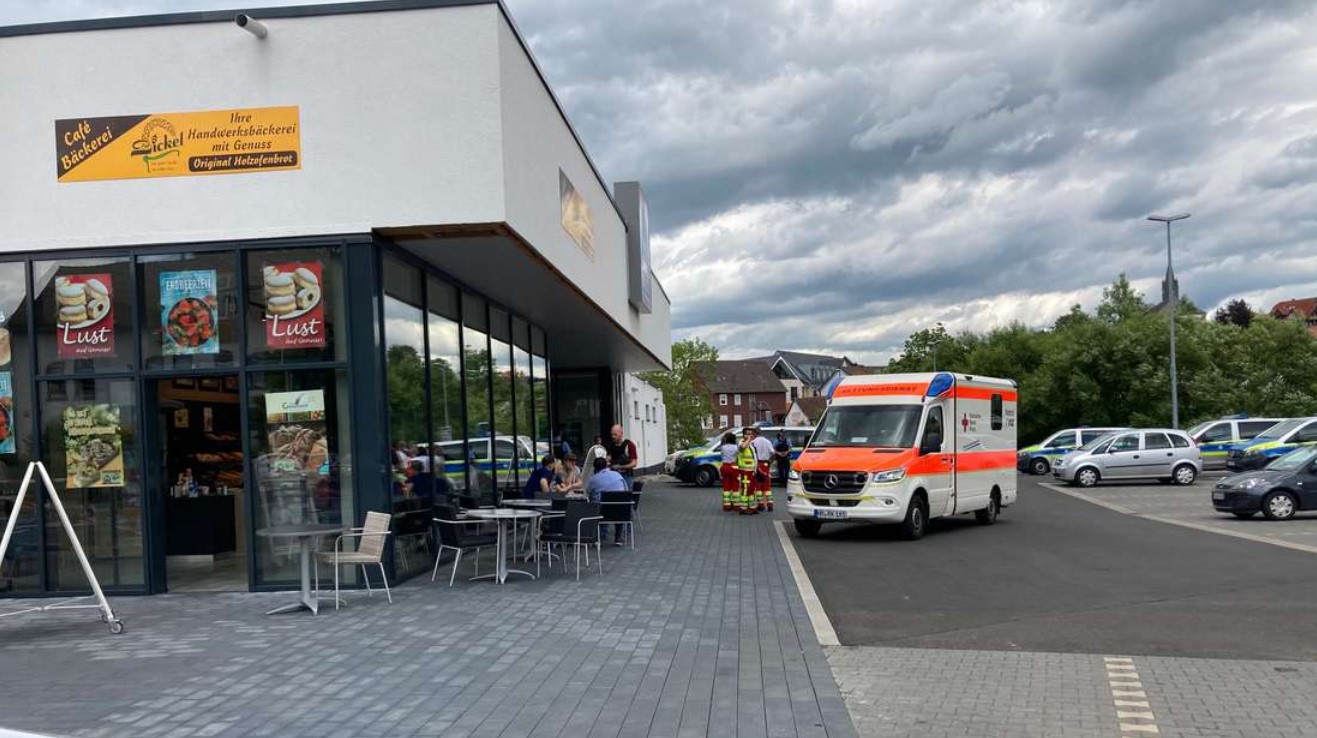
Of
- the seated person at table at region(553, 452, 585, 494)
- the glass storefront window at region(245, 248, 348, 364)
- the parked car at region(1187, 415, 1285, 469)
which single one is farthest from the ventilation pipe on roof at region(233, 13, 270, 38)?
the parked car at region(1187, 415, 1285, 469)

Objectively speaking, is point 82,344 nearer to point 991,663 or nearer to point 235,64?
point 235,64

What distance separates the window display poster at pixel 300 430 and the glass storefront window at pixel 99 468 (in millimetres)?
1549

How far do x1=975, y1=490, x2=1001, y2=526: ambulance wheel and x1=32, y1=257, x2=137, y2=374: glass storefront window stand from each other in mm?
14049

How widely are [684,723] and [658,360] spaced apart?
86.4ft

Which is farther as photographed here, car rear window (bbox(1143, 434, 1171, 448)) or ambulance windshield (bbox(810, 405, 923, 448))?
car rear window (bbox(1143, 434, 1171, 448))

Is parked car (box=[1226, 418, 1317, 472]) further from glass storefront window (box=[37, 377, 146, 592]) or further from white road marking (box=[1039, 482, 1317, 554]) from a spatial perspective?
glass storefront window (box=[37, 377, 146, 592])

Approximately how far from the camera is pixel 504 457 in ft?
59.2

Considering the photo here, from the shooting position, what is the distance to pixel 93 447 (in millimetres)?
11352

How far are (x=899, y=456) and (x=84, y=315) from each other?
36.4ft

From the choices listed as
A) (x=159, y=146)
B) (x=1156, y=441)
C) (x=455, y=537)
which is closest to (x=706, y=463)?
(x=1156, y=441)

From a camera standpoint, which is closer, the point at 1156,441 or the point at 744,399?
the point at 1156,441

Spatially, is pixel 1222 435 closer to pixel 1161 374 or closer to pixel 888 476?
pixel 1161 374

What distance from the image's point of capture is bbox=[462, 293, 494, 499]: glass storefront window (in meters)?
15.3

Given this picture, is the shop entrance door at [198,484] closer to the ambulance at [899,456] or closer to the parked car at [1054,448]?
the ambulance at [899,456]
